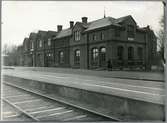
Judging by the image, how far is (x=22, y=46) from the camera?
91.0 inches

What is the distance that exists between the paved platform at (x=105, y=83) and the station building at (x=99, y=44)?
6.0 inches

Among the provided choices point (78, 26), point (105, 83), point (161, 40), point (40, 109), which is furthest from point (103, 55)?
point (40, 109)

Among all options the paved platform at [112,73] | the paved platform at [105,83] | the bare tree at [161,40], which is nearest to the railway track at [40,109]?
the paved platform at [105,83]

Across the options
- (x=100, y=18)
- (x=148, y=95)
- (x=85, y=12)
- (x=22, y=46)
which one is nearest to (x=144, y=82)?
(x=148, y=95)

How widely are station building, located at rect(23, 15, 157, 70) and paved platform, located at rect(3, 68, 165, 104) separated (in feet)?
0.50

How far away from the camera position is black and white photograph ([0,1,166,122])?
202 cm

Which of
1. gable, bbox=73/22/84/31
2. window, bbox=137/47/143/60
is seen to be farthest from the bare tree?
gable, bbox=73/22/84/31

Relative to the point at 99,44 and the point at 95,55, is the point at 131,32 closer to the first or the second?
the point at 99,44

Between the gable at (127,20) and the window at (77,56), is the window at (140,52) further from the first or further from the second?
the window at (77,56)

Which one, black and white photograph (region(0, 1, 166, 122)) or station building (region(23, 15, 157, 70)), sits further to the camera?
station building (region(23, 15, 157, 70))

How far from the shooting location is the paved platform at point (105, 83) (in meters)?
2.02

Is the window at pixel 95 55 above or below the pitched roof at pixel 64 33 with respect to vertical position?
below

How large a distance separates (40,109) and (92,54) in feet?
3.17

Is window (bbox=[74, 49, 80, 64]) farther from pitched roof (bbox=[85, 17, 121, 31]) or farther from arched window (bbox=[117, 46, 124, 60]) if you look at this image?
arched window (bbox=[117, 46, 124, 60])
